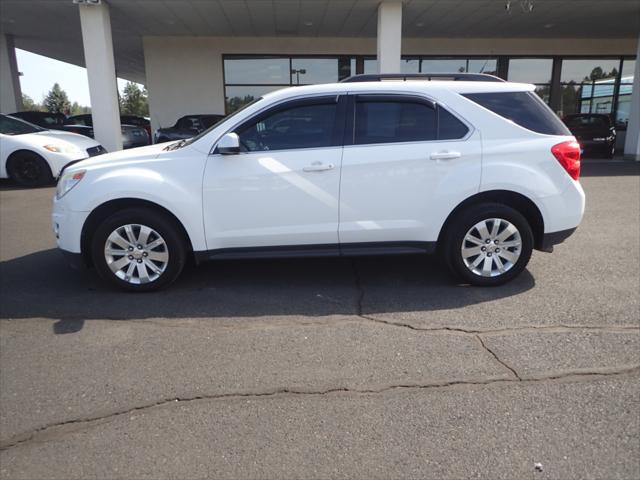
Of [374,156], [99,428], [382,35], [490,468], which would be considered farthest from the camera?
[382,35]

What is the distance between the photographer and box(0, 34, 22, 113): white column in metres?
18.4

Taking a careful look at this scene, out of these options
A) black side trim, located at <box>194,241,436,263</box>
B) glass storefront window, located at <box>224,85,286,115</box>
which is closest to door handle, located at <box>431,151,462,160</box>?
black side trim, located at <box>194,241,436,263</box>

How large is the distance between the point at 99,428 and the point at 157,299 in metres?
1.85

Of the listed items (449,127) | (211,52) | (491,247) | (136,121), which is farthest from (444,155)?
(136,121)

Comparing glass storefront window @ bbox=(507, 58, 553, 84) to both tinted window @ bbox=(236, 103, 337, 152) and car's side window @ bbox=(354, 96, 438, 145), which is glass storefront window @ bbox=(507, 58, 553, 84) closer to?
car's side window @ bbox=(354, 96, 438, 145)

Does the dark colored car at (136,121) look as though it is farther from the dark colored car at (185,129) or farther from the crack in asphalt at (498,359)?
the crack in asphalt at (498,359)

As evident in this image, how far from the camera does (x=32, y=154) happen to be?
10.4m

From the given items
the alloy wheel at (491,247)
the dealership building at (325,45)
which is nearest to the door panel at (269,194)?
the alloy wheel at (491,247)

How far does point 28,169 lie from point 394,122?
932cm

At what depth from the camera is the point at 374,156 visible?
4.37 meters

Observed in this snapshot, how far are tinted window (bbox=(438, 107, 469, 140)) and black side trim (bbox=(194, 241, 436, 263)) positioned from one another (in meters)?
1.01

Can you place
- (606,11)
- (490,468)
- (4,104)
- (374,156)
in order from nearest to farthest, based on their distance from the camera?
(490,468) → (374,156) → (606,11) → (4,104)

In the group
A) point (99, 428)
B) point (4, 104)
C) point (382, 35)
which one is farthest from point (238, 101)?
point (99, 428)

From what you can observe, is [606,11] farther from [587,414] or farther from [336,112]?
[587,414]
